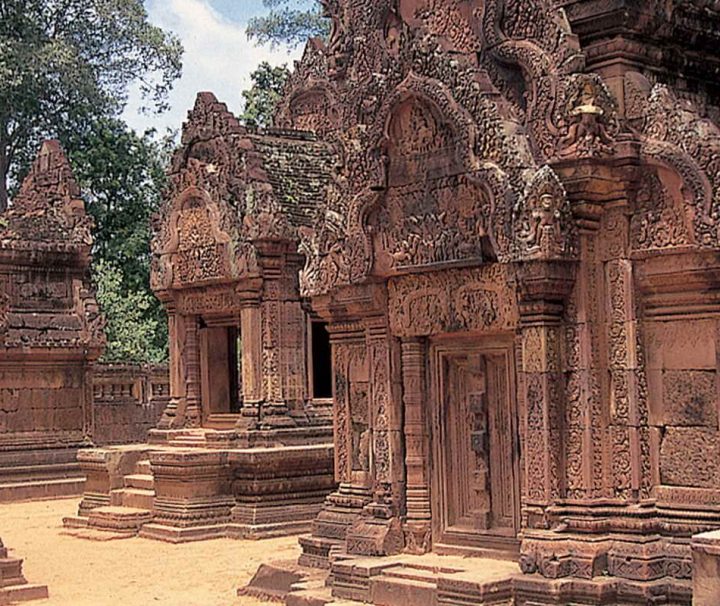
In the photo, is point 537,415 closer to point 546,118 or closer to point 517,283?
point 517,283

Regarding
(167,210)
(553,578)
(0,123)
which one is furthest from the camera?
(0,123)

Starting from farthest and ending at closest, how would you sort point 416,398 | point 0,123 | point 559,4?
point 0,123
point 416,398
point 559,4

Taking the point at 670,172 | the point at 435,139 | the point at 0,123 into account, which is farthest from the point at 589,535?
the point at 0,123

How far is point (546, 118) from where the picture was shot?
10.1 m

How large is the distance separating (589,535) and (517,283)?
1.85 m

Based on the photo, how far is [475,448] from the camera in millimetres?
10641

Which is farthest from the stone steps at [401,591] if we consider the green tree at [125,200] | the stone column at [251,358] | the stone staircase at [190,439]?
the green tree at [125,200]

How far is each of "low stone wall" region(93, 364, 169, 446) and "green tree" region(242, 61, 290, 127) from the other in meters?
8.02

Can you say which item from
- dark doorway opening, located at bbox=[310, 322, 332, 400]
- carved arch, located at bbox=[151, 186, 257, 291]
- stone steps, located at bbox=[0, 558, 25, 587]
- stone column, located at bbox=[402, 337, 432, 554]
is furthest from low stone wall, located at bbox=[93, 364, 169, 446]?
stone column, located at bbox=[402, 337, 432, 554]

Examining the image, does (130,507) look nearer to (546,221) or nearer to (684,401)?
(546,221)

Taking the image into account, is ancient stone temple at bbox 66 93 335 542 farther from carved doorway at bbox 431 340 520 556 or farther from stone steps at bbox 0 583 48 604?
carved doorway at bbox 431 340 520 556

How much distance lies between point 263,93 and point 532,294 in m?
25.0

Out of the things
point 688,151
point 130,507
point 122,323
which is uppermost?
point 122,323

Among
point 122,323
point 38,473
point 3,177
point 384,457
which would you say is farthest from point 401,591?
point 3,177
